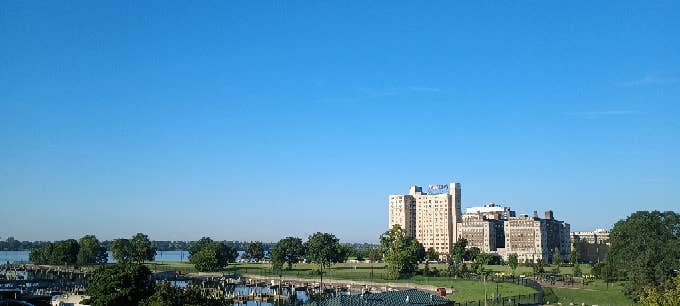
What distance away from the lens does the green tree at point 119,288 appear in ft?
203

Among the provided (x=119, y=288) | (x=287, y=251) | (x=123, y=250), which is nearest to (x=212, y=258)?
(x=287, y=251)

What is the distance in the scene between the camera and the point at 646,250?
8569 centimetres

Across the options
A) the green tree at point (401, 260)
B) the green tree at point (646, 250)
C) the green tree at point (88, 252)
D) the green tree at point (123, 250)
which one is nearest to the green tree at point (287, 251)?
the green tree at point (401, 260)

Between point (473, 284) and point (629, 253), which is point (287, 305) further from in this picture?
point (629, 253)

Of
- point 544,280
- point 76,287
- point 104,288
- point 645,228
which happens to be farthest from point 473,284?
point 76,287

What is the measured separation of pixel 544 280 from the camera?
119625 millimetres

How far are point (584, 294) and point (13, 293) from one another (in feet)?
242

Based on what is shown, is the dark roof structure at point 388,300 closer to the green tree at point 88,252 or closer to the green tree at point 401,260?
the green tree at point 401,260

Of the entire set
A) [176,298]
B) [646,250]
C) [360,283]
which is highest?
[646,250]

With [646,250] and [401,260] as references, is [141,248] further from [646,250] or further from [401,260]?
[646,250]

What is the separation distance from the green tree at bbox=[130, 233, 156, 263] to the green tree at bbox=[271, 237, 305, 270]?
4163cm

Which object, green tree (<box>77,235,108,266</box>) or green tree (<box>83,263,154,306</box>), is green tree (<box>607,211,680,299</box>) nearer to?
green tree (<box>83,263,154,306</box>)

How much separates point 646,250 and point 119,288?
219 feet

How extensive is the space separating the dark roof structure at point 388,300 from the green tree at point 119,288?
1716 centimetres
